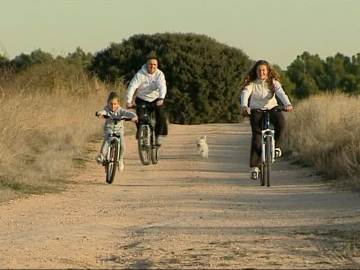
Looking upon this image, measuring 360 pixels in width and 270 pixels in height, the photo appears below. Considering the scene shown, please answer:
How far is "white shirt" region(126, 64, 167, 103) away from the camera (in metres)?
17.1

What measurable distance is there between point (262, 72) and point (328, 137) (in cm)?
517

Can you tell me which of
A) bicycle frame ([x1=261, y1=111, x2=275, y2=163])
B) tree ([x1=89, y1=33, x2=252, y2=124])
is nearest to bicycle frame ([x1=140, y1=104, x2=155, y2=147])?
bicycle frame ([x1=261, y1=111, x2=275, y2=163])

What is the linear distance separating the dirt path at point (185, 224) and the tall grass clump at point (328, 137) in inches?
21.2

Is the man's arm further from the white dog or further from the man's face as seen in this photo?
the white dog

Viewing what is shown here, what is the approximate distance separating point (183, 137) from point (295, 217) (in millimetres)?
17340

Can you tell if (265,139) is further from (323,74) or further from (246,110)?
(323,74)

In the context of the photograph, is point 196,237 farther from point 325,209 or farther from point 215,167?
point 215,167

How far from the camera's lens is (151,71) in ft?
56.6

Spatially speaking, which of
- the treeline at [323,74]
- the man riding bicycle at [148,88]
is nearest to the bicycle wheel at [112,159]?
the man riding bicycle at [148,88]

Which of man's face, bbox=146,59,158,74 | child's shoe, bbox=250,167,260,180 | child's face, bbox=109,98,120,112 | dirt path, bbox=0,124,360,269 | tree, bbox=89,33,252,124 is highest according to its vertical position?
tree, bbox=89,33,252,124

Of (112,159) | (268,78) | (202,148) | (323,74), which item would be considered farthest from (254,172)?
(323,74)

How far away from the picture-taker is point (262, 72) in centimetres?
1514

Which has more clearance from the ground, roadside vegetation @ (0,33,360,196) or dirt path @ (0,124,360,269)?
roadside vegetation @ (0,33,360,196)

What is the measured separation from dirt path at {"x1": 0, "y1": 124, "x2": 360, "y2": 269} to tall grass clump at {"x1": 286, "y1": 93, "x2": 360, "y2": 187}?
21.2 inches
